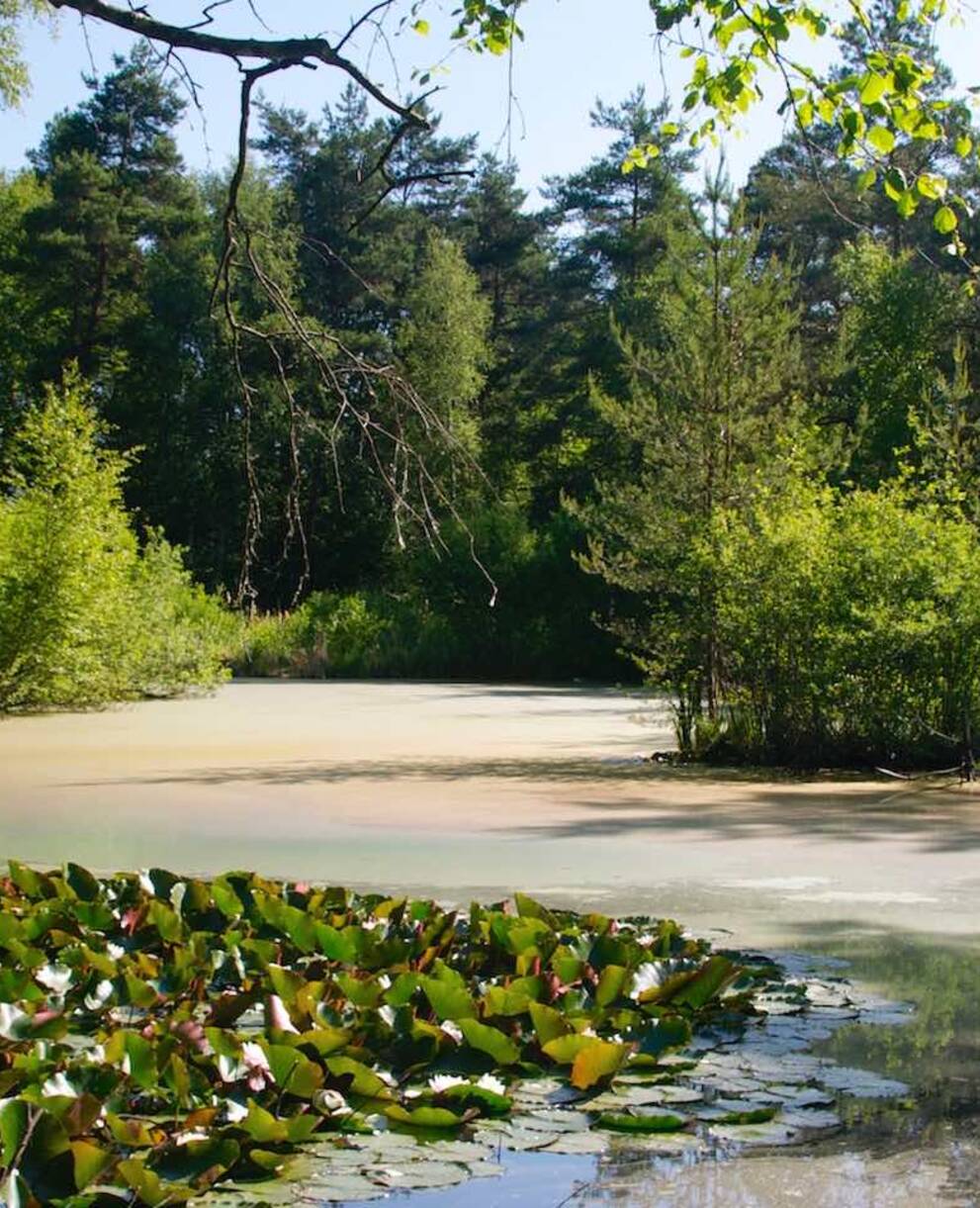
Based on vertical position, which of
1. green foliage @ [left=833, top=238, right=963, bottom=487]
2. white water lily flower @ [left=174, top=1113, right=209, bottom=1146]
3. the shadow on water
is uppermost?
green foliage @ [left=833, top=238, right=963, bottom=487]

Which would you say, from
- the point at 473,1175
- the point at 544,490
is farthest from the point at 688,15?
the point at 544,490

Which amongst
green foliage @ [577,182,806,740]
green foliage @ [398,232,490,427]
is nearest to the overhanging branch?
green foliage @ [577,182,806,740]

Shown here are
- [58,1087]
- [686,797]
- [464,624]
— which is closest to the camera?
[58,1087]

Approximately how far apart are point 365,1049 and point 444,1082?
7.8 inches

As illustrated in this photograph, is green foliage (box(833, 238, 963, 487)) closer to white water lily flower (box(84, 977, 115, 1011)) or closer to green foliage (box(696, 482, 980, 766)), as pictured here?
green foliage (box(696, 482, 980, 766))

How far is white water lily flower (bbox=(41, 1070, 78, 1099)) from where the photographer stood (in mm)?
3025

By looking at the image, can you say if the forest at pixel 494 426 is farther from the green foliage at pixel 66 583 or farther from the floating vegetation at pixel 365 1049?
the floating vegetation at pixel 365 1049

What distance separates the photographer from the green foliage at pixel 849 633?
10.4 metres

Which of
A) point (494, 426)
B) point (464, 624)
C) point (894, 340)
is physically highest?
point (894, 340)

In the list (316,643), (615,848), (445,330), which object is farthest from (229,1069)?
(445,330)

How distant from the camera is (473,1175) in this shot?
9.90ft

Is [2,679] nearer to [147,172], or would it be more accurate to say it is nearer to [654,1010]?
[654,1010]

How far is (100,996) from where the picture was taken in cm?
396

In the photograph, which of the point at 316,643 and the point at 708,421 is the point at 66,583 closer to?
the point at 708,421
